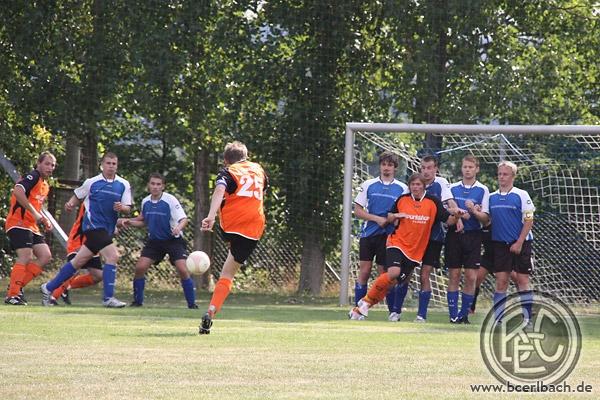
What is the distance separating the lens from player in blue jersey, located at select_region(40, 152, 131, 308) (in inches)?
562

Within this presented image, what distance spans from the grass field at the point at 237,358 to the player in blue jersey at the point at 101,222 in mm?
1063

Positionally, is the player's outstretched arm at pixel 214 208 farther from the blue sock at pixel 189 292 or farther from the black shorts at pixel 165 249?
the black shorts at pixel 165 249

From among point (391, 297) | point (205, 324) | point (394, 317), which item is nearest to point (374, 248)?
point (391, 297)

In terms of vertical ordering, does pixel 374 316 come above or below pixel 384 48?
below

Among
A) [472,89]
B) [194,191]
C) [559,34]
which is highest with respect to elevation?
[559,34]

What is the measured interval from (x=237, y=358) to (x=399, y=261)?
4.92 meters

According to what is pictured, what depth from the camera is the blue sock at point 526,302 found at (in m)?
12.2

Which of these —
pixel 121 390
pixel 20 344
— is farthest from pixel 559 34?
pixel 121 390

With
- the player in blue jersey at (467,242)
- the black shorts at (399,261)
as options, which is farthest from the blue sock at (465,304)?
the black shorts at (399,261)

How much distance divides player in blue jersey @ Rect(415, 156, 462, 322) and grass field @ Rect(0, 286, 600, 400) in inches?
27.3

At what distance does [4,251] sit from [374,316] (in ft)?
33.6

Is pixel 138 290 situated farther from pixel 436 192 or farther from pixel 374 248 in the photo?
pixel 436 192

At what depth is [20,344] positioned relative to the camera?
9195 millimetres

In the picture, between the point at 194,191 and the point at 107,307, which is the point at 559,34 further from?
the point at 107,307
